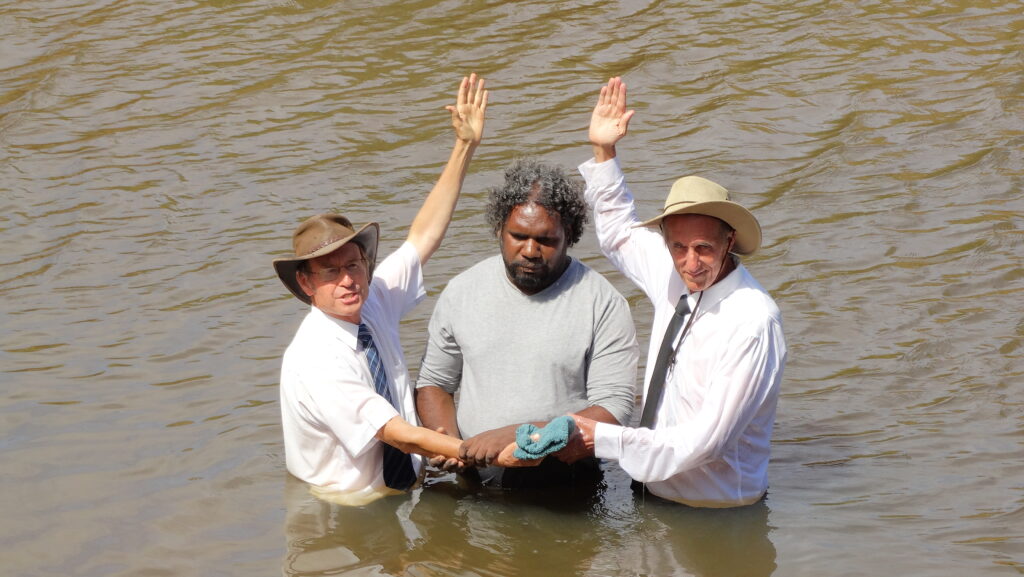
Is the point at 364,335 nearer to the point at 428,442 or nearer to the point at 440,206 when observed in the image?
the point at 428,442

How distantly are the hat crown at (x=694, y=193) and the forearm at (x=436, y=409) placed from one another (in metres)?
1.44

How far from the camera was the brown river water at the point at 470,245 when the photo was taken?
18.7 feet

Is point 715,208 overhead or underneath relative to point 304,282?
overhead

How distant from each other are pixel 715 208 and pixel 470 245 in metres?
4.18

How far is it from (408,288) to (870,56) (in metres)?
7.34

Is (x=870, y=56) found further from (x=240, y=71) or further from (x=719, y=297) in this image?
(x=719, y=297)

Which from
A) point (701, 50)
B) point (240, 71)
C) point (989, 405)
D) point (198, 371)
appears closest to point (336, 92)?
point (240, 71)

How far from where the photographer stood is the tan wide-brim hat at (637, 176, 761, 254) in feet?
16.6

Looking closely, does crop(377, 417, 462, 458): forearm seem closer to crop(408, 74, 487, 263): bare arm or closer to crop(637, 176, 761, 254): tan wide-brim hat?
crop(408, 74, 487, 263): bare arm

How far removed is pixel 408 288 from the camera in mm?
5988

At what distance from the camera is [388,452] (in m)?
5.76

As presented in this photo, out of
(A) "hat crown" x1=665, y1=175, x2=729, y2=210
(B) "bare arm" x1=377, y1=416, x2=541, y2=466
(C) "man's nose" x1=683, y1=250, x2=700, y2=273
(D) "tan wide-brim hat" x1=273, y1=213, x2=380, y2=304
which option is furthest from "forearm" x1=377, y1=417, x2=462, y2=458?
(A) "hat crown" x1=665, y1=175, x2=729, y2=210

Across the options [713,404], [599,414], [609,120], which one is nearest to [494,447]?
[599,414]

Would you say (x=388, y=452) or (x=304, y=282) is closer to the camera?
(x=304, y=282)
